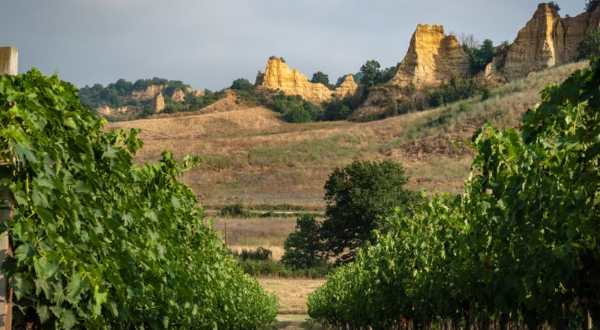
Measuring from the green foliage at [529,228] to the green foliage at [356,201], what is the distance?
23.3 m

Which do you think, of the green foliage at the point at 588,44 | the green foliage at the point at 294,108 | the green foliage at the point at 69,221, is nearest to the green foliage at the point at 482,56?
the green foliage at the point at 588,44

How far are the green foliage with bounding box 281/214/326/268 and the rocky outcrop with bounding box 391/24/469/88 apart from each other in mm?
58393

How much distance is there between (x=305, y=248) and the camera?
1308 inches

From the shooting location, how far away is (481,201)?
18.7 ft

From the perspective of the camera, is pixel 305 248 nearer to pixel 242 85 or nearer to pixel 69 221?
pixel 69 221

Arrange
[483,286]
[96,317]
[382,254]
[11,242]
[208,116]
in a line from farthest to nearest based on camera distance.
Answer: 1. [208,116]
2. [382,254]
3. [483,286]
4. [96,317]
5. [11,242]

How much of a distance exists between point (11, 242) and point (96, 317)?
1.74 ft

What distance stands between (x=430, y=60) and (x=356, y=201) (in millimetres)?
64157

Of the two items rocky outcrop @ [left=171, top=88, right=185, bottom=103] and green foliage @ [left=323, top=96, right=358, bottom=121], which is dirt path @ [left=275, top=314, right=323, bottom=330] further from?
rocky outcrop @ [left=171, top=88, right=185, bottom=103]

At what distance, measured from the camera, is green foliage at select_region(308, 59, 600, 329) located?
3.41 meters

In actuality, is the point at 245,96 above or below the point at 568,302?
above

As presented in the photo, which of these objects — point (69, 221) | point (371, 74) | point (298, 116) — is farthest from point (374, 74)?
point (69, 221)

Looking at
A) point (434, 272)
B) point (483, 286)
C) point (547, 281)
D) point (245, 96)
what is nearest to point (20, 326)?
point (547, 281)

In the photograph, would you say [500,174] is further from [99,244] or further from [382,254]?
[382,254]
